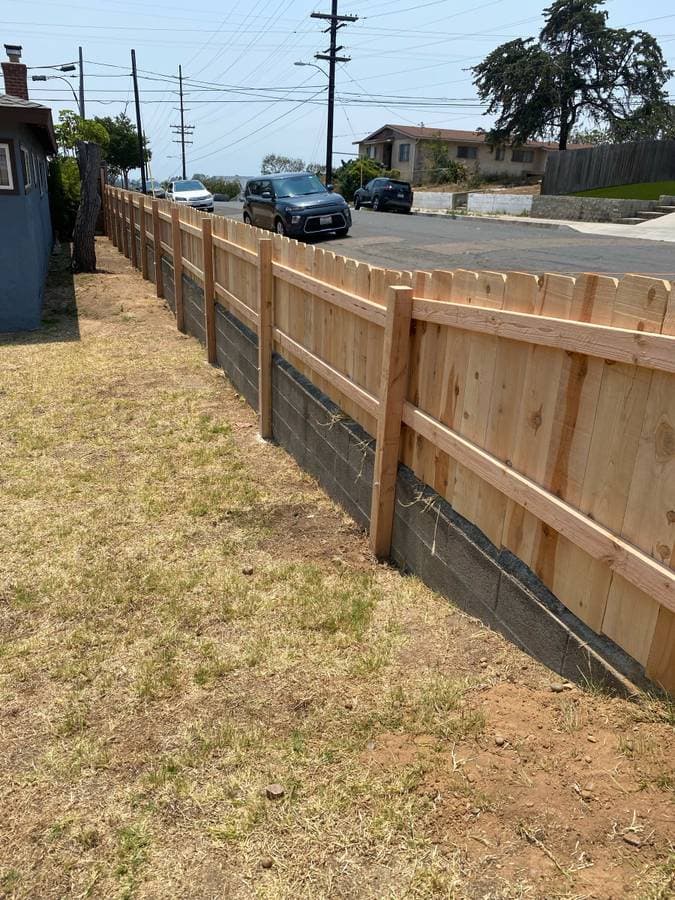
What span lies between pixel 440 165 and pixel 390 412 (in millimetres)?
54241

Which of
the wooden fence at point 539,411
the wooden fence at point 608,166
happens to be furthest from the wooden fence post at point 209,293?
the wooden fence at point 608,166

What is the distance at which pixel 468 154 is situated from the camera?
59.6 metres

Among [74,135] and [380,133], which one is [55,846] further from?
[380,133]

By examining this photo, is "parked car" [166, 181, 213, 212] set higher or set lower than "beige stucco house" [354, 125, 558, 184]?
lower

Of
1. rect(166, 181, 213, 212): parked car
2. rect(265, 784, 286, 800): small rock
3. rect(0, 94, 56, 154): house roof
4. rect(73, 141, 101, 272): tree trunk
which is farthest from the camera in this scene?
rect(166, 181, 213, 212): parked car

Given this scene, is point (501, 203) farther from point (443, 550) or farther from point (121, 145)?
point (121, 145)

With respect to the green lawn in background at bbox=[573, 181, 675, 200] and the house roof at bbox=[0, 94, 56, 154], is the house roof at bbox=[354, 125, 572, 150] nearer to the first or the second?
the green lawn in background at bbox=[573, 181, 675, 200]

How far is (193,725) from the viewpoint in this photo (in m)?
2.91

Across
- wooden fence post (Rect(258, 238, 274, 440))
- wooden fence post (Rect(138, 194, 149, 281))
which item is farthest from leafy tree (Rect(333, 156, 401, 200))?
wooden fence post (Rect(258, 238, 274, 440))

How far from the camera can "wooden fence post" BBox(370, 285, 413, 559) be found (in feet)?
12.3

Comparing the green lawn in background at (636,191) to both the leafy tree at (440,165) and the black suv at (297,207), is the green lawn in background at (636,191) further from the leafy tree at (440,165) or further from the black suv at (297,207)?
the leafy tree at (440,165)

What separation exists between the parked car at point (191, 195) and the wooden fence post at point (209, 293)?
2472 centimetres

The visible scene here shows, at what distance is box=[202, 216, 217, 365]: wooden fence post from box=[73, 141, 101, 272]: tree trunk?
29.4 ft

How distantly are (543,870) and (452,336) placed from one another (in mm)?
2277
